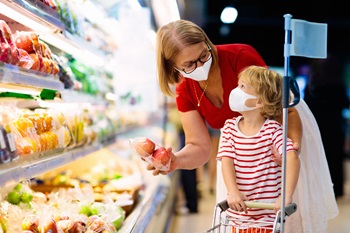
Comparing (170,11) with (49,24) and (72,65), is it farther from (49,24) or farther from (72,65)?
(49,24)

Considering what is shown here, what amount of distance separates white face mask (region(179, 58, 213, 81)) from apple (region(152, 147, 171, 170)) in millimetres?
390

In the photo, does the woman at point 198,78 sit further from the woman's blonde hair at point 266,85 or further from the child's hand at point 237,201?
the child's hand at point 237,201

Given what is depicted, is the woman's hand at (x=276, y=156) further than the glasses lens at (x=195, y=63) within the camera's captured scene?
No

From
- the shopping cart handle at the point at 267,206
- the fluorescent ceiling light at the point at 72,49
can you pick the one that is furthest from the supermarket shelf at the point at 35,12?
the shopping cart handle at the point at 267,206

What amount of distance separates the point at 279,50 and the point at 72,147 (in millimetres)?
11602

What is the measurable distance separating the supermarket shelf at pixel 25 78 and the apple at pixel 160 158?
2.16 ft

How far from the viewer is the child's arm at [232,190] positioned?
7.66ft

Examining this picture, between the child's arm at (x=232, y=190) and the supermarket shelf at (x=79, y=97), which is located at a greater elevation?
the supermarket shelf at (x=79, y=97)

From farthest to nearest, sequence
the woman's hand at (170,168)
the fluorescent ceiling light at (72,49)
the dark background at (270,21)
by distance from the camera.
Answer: the dark background at (270,21) → the fluorescent ceiling light at (72,49) → the woman's hand at (170,168)

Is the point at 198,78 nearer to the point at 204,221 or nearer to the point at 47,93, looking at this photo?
the point at 47,93

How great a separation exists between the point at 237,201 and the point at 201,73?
25.8 inches

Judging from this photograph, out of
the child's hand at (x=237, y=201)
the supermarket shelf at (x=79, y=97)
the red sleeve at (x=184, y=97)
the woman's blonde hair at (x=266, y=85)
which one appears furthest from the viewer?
the supermarket shelf at (x=79, y=97)

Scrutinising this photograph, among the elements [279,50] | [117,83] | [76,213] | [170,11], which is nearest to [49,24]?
[76,213]

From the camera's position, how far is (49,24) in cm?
293
